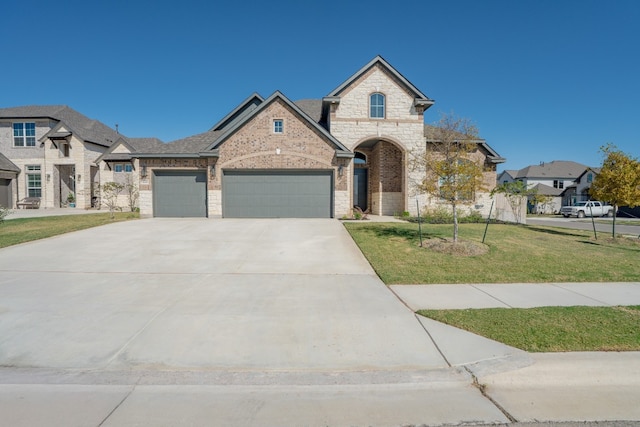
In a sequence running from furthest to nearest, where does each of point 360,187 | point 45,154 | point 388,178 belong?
point 45,154, point 360,187, point 388,178

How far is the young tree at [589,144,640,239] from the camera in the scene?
11.4 m

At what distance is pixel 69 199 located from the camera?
28766mm

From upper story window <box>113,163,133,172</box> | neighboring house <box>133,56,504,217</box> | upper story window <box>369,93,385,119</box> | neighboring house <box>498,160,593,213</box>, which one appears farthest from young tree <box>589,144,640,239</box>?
neighboring house <box>498,160,593,213</box>

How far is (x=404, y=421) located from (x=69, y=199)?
116ft

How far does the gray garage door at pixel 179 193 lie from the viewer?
17359mm

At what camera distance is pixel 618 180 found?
11.6 m

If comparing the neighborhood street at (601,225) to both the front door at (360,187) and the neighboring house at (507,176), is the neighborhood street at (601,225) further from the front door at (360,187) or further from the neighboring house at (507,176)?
the neighboring house at (507,176)

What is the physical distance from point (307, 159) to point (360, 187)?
717cm

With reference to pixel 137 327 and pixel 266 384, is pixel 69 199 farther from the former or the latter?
pixel 266 384

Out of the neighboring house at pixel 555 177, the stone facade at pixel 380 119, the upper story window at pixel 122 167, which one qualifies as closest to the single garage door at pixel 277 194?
the stone facade at pixel 380 119

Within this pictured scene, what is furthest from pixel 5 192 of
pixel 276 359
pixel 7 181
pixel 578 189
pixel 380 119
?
pixel 578 189

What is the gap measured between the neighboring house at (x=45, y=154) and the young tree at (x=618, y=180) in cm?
3545

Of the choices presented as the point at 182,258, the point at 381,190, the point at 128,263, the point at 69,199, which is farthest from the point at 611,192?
the point at 69,199

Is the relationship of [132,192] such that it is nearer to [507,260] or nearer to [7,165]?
[7,165]
